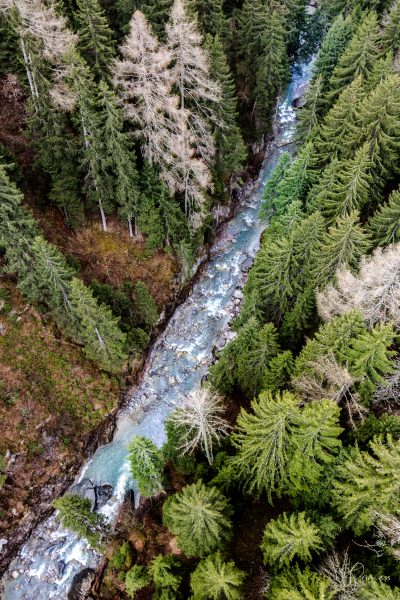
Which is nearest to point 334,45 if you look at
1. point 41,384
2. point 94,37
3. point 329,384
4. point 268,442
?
point 94,37

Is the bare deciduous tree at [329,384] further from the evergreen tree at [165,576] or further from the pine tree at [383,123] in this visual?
the pine tree at [383,123]

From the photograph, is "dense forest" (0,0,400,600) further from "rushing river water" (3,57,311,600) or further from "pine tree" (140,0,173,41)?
"rushing river water" (3,57,311,600)

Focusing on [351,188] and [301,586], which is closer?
[301,586]

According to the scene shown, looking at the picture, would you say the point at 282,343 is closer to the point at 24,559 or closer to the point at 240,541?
the point at 240,541

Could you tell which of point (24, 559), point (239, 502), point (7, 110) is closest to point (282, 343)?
point (239, 502)

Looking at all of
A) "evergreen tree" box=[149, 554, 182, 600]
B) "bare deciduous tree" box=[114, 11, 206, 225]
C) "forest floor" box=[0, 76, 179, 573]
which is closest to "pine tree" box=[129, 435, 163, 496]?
Result: "evergreen tree" box=[149, 554, 182, 600]

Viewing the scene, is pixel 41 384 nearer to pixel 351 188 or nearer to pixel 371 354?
pixel 371 354

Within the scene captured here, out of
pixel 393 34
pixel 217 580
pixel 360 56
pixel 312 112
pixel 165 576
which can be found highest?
pixel 393 34
